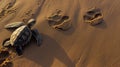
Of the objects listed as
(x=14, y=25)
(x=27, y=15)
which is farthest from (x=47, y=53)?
(x=27, y=15)

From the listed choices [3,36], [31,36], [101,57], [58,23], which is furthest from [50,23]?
[101,57]

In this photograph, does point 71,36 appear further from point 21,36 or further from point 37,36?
point 21,36

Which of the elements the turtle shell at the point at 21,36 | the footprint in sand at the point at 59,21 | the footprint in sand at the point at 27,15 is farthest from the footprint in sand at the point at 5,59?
the footprint in sand at the point at 59,21

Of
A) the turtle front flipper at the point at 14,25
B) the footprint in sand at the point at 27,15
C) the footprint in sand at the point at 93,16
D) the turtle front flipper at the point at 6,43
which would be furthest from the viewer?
the footprint in sand at the point at 27,15

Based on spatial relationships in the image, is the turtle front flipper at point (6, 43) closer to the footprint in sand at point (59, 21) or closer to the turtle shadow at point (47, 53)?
the turtle shadow at point (47, 53)

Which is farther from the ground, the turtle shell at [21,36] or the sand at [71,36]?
the turtle shell at [21,36]

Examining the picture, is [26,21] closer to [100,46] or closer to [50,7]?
[50,7]
